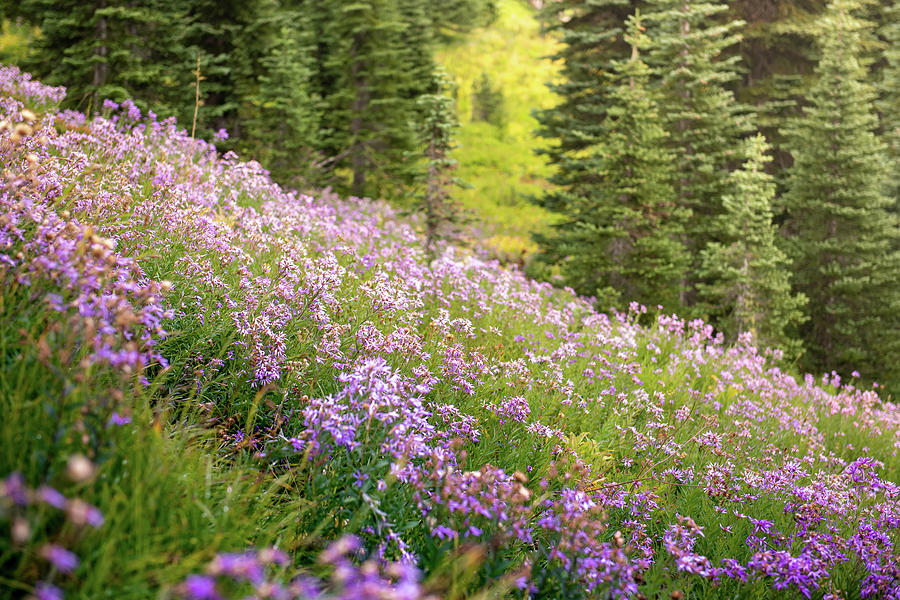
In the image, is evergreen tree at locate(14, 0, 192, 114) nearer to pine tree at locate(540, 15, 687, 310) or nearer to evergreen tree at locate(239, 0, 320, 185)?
evergreen tree at locate(239, 0, 320, 185)

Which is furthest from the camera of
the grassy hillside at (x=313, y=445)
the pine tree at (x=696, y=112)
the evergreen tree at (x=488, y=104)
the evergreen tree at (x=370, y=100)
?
the evergreen tree at (x=488, y=104)

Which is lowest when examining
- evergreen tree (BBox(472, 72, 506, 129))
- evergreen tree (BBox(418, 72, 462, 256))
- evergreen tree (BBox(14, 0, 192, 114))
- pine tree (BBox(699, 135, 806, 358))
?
pine tree (BBox(699, 135, 806, 358))

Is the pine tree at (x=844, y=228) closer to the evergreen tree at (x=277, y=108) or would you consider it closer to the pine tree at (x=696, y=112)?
the pine tree at (x=696, y=112)

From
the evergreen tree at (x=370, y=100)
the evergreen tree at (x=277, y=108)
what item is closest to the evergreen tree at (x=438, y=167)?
the evergreen tree at (x=277, y=108)

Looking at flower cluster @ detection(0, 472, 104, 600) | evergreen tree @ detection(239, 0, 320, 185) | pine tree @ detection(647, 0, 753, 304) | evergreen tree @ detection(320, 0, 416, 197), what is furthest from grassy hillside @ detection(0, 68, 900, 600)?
evergreen tree @ detection(320, 0, 416, 197)

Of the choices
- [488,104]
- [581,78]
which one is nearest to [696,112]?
[581,78]

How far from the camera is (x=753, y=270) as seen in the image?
10703mm

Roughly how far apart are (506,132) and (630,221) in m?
18.4

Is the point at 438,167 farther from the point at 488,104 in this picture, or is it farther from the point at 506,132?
the point at 488,104

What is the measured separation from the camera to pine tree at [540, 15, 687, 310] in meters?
10.6

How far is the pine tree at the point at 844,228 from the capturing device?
1166 centimetres

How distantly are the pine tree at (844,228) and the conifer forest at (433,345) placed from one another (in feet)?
0.25

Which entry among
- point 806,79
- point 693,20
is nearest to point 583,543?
point 693,20

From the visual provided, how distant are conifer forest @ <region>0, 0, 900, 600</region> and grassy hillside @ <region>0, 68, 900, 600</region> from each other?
2 cm
